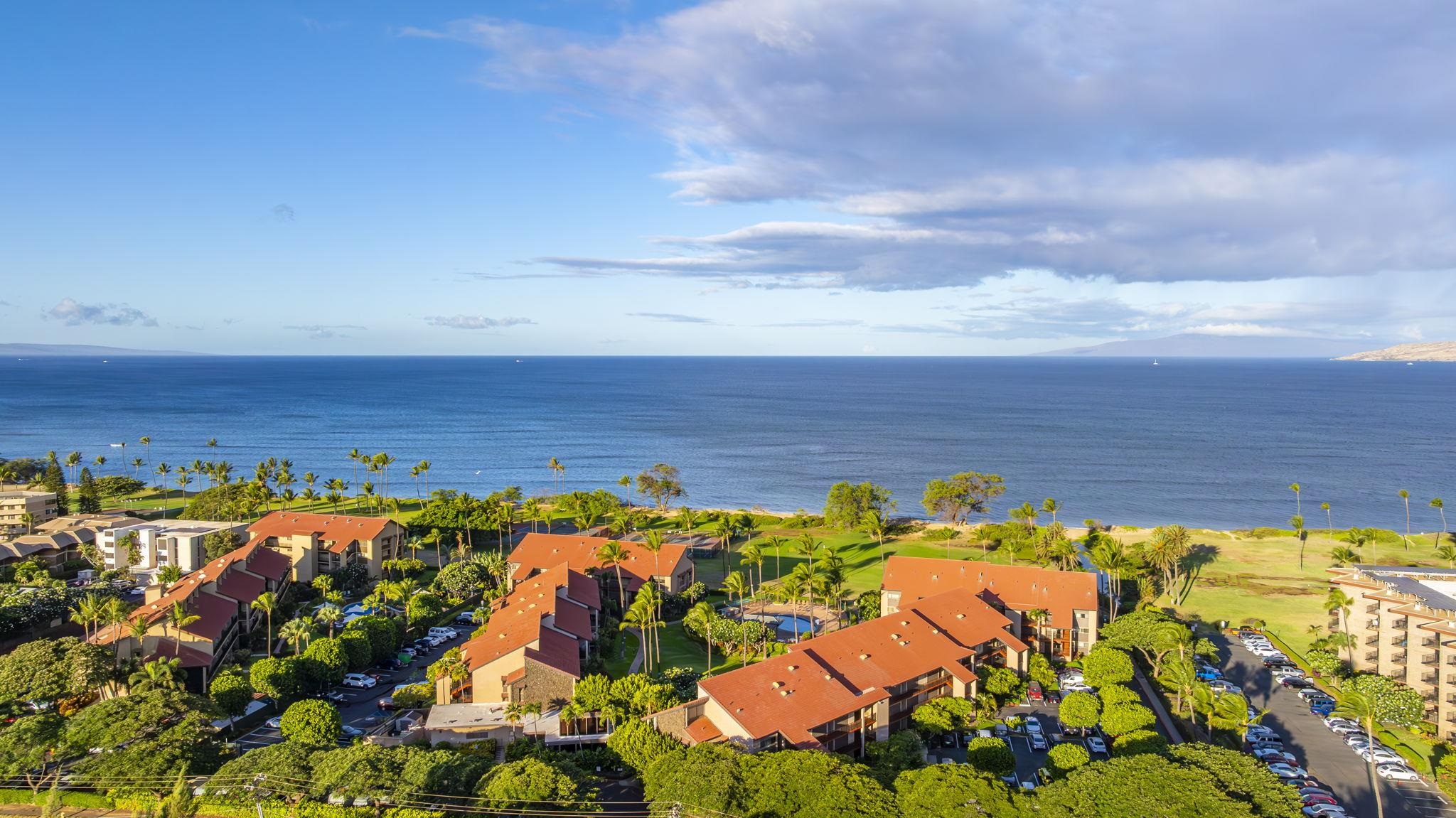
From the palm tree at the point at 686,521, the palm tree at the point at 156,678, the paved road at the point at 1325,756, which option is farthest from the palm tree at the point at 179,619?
the paved road at the point at 1325,756

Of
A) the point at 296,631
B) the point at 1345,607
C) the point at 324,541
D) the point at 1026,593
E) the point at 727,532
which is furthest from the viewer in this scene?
the point at 727,532

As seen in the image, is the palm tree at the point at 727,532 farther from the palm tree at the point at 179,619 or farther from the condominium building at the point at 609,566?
the palm tree at the point at 179,619

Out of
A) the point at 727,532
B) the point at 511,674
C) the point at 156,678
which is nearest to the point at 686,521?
the point at 727,532

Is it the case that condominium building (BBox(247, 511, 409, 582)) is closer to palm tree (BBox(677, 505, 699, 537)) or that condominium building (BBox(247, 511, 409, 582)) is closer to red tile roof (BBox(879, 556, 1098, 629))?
palm tree (BBox(677, 505, 699, 537))

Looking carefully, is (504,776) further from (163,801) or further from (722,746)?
(163,801)

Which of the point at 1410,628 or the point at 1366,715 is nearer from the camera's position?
the point at 1366,715

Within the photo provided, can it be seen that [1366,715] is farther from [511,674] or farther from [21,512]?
[21,512]

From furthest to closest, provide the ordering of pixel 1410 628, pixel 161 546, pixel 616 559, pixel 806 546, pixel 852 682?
1. pixel 161 546
2. pixel 806 546
3. pixel 616 559
4. pixel 1410 628
5. pixel 852 682
